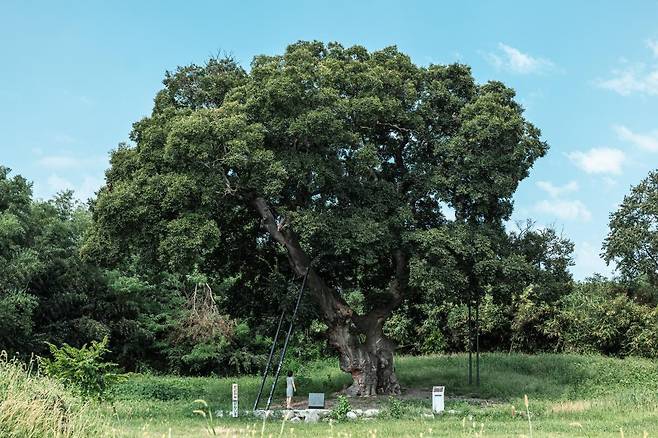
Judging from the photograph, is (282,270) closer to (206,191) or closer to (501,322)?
(206,191)

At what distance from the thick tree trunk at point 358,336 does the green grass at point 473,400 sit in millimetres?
664

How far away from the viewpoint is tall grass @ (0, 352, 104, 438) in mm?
5855

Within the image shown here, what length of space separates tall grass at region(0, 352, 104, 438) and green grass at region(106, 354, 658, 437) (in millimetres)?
370

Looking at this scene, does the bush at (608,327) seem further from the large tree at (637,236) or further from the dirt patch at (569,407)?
the dirt patch at (569,407)

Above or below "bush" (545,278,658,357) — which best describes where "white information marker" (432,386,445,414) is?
below

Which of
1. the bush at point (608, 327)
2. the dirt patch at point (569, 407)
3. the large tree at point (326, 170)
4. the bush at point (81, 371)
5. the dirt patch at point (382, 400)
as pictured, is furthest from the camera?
the bush at point (608, 327)

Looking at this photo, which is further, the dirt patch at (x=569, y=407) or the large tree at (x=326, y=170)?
the large tree at (x=326, y=170)

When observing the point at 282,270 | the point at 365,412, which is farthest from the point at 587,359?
the point at 365,412

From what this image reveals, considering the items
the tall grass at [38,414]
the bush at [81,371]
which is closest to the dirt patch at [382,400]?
the bush at [81,371]

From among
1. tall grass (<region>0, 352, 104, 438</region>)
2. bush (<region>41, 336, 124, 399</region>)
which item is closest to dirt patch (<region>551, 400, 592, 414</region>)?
bush (<region>41, 336, 124, 399</region>)

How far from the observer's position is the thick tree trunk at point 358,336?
16.1 meters

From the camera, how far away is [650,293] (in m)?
25.0

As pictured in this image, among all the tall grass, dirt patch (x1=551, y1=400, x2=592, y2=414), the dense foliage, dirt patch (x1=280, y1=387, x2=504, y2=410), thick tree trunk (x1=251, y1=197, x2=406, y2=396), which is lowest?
dirt patch (x1=280, y1=387, x2=504, y2=410)

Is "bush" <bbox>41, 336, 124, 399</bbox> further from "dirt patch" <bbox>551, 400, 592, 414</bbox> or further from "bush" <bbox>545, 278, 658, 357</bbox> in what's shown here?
"bush" <bbox>545, 278, 658, 357</bbox>
